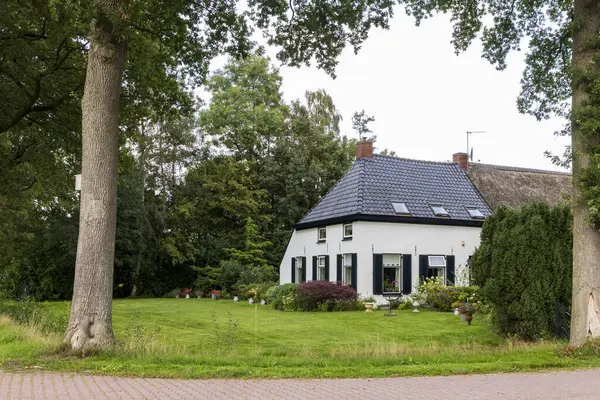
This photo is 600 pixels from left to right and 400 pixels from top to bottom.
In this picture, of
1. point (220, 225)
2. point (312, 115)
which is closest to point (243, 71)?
point (312, 115)

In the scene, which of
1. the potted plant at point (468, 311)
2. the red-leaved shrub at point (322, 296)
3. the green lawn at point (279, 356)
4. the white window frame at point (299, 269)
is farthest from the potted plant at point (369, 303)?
the green lawn at point (279, 356)

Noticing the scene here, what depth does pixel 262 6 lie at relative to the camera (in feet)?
40.2

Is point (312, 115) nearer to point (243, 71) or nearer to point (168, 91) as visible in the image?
point (243, 71)

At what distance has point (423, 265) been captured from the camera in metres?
23.1

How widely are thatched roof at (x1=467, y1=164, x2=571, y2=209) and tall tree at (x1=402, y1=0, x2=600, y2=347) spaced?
46.7ft

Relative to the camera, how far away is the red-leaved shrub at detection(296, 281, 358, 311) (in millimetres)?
20406

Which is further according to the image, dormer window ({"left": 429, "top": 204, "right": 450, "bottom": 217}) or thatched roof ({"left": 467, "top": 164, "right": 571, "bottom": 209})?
thatched roof ({"left": 467, "top": 164, "right": 571, "bottom": 209})

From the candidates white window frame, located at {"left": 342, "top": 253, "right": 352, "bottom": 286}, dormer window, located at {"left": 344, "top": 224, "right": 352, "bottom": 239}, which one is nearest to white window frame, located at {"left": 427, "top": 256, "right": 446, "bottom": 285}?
white window frame, located at {"left": 342, "top": 253, "right": 352, "bottom": 286}

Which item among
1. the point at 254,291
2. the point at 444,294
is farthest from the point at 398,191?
the point at 254,291

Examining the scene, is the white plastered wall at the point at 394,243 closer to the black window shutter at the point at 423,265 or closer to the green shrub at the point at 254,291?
the black window shutter at the point at 423,265

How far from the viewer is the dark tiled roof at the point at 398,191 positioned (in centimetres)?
2360

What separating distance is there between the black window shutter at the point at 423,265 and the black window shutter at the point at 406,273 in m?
0.49

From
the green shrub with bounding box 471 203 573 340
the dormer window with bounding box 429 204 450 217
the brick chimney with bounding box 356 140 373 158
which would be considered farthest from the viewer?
the brick chimney with bounding box 356 140 373 158

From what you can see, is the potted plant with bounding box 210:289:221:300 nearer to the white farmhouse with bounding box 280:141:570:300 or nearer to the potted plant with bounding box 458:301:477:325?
the white farmhouse with bounding box 280:141:570:300
